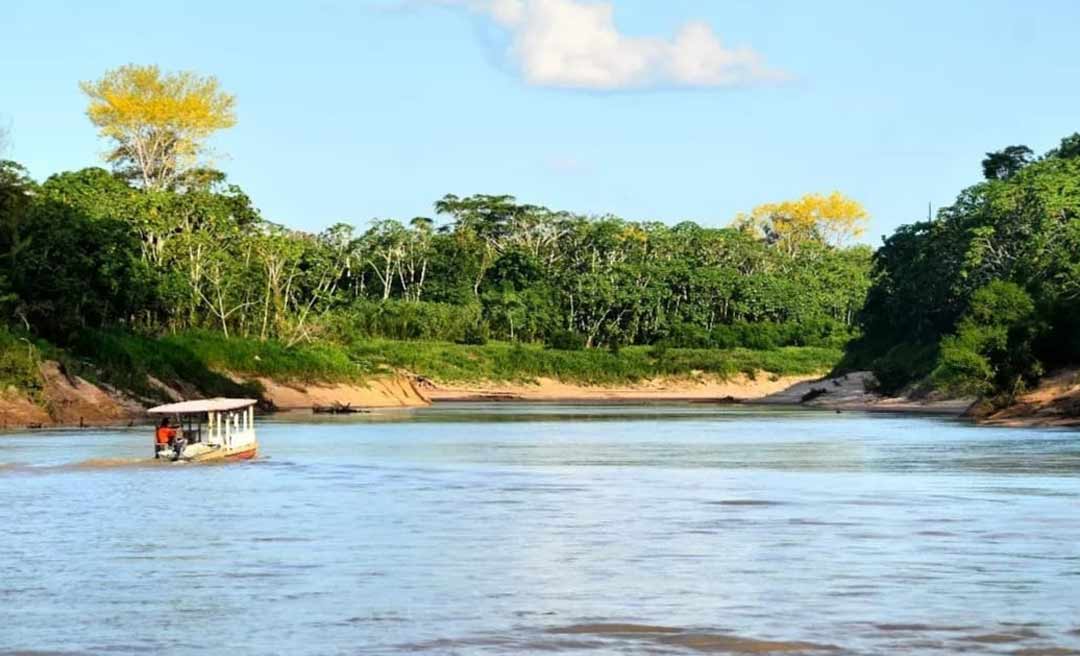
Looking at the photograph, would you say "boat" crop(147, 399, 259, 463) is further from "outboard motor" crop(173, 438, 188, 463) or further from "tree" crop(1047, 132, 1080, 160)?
"tree" crop(1047, 132, 1080, 160)

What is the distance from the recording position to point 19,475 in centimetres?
4456

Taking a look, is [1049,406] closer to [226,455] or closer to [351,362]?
[226,455]

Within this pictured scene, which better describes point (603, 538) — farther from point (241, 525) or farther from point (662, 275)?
point (662, 275)

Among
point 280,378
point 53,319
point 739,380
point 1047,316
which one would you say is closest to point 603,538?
point 1047,316

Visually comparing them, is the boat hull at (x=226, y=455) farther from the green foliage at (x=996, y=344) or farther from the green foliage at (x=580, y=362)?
the green foliage at (x=580, y=362)

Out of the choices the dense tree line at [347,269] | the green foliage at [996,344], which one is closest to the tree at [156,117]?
the dense tree line at [347,269]

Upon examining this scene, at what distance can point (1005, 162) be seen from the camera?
402 ft

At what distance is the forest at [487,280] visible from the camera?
82.0 metres

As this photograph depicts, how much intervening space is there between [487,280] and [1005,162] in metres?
39.7

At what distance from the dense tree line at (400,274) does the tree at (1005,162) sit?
70.0 ft

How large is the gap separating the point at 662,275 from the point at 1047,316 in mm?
62165

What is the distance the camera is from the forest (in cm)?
8200

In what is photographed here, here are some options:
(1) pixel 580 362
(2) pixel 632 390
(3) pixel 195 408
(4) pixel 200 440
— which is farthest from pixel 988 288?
(3) pixel 195 408

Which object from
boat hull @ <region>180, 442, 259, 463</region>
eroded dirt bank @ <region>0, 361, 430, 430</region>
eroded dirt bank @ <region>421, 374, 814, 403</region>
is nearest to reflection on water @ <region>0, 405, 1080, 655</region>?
boat hull @ <region>180, 442, 259, 463</region>
